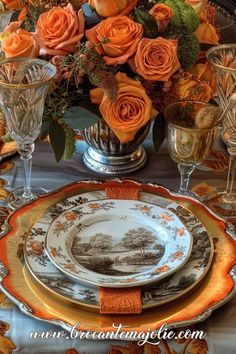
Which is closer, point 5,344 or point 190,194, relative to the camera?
point 5,344

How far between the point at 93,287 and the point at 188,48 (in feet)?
1.42

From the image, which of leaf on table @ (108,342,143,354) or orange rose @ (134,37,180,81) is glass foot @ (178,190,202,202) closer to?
orange rose @ (134,37,180,81)

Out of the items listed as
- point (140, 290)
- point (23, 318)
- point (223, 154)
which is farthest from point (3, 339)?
point (223, 154)

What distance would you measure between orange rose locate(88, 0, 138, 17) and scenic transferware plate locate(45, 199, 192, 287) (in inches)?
11.6

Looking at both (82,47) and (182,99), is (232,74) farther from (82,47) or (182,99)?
(82,47)

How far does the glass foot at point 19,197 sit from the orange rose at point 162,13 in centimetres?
33

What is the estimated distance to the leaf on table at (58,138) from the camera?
86cm

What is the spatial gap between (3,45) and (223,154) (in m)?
0.46

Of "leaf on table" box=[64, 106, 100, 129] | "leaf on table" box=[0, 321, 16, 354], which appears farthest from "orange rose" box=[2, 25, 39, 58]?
"leaf on table" box=[0, 321, 16, 354]

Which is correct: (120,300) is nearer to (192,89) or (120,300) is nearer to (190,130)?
(190,130)

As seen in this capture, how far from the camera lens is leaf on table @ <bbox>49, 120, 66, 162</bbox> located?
0.86m

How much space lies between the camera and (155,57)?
824 mm

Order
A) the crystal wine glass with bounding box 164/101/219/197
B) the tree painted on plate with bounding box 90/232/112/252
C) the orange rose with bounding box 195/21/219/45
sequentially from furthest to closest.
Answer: the orange rose with bounding box 195/21/219/45, the crystal wine glass with bounding box 164/101/219/197, the tree painted on plate with bounding box 90/232/112/252

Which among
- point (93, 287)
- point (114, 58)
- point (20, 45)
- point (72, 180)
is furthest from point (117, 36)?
point (93, 287)
